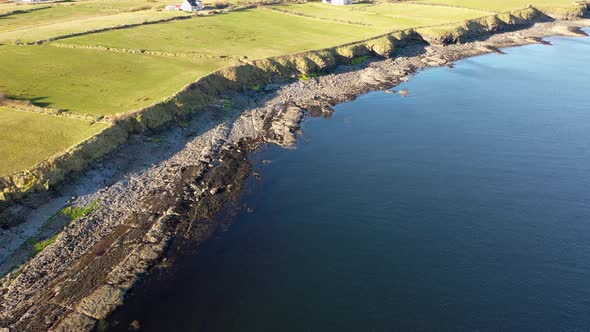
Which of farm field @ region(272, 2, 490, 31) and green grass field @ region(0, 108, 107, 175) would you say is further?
farm field @ region(272, 2, 490, 31)

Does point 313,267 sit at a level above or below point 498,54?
below

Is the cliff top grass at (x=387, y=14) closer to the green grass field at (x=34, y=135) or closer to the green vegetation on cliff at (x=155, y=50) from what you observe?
the green vegetation on cliff at (x=155, y=50)

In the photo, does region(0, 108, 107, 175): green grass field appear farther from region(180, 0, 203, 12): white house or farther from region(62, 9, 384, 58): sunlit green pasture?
region(180, 0, 203, 12): white house

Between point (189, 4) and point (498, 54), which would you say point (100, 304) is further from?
point (498, 54)

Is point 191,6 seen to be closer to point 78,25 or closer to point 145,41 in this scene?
point 78,25

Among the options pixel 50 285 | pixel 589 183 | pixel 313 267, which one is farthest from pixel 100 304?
pixel 589 183

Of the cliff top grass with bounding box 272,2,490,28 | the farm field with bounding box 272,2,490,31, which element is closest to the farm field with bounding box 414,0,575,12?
the cliff top grass with bounding box 272,2,490,28

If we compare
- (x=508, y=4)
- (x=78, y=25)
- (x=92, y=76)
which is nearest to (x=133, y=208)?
(x=92, y=76)
